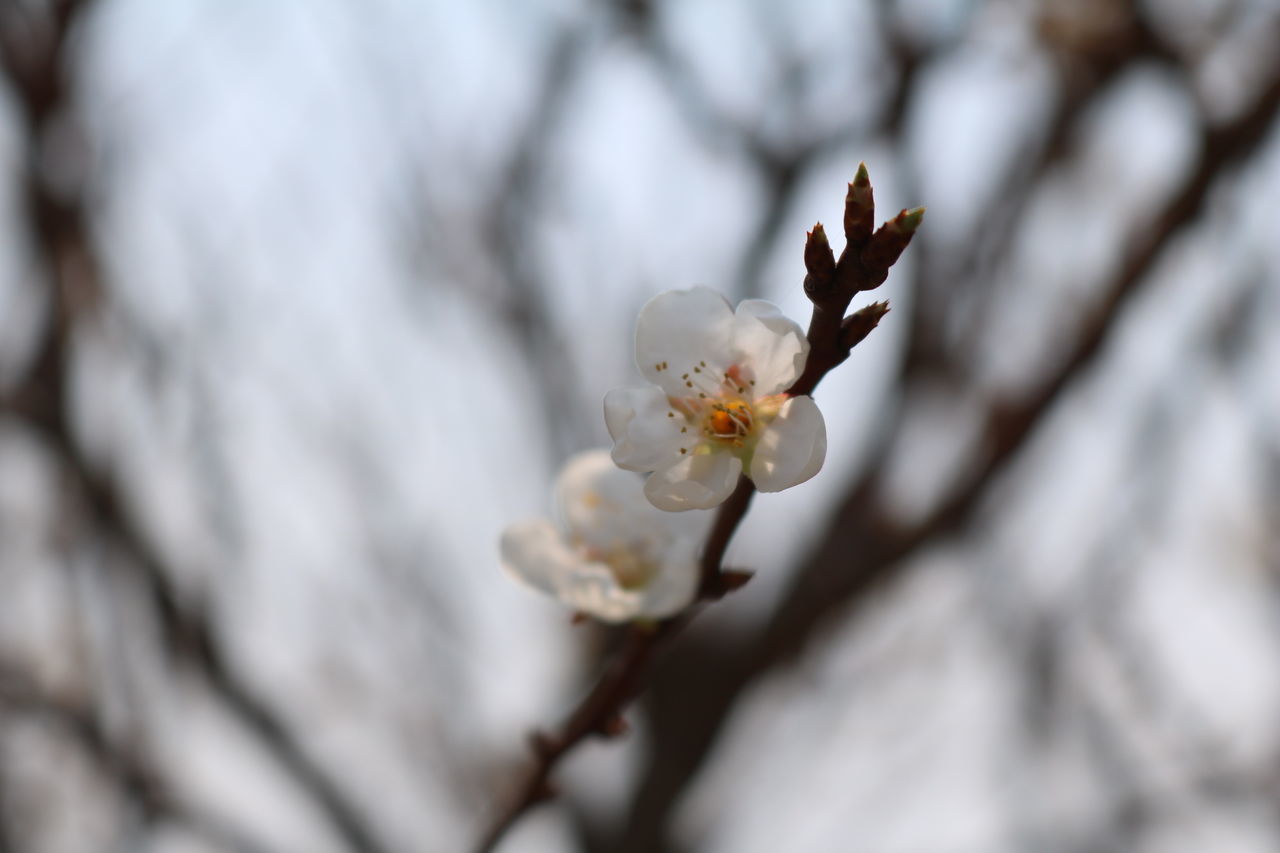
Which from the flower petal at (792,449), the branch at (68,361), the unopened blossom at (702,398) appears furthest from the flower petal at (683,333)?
the branch at (68,361)

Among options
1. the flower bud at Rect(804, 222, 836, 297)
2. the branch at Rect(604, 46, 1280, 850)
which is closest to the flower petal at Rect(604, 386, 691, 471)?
the flower bud at Rect(804, 222, 836, 297)

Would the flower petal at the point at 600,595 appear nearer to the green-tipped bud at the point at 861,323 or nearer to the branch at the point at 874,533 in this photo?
the green-tipped bud at the point at 861,323

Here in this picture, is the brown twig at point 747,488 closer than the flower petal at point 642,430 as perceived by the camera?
Yes

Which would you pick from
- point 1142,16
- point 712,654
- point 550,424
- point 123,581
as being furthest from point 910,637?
point 123,581

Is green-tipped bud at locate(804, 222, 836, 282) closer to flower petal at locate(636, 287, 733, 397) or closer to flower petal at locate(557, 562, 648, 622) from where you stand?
flower petal at locate(636, 287, 733, 397)

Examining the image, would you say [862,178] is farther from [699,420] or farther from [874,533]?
[874,533]

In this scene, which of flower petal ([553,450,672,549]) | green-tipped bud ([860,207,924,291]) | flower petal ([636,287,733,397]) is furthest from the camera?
flower petal ([553,450,672,549])

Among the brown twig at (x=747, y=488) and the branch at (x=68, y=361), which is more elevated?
the brown twig at (x=747, y=488)

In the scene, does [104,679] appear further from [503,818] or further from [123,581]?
[503,818]

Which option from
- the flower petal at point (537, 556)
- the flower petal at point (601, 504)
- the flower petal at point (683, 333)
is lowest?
the flower petal at point (537, 556)
